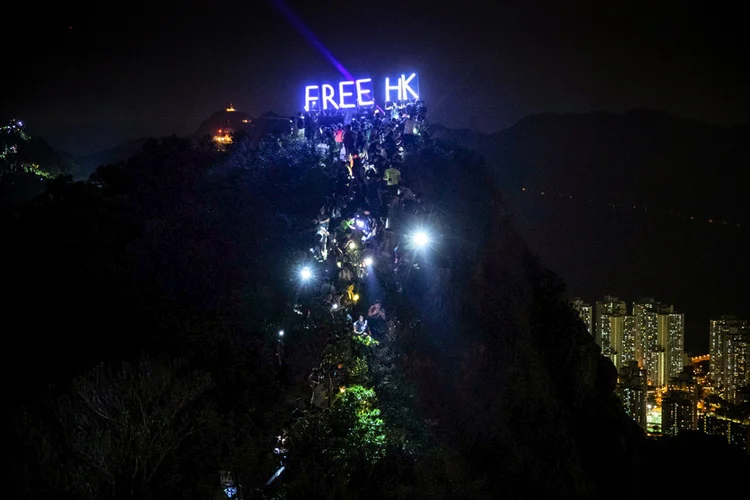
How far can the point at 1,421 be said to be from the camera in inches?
422

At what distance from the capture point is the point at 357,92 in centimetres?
2105

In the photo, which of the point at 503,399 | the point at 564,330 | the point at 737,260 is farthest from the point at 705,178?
the point at 503,399

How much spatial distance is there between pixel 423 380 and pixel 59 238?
12130 mm

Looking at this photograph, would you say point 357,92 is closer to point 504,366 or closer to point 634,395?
point 504,366

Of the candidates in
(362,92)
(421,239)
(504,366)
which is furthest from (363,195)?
(504,366)

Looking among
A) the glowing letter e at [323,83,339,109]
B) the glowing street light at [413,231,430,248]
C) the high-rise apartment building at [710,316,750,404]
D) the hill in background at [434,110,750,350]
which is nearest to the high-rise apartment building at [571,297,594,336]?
the hill in background at [434,110,750,350]

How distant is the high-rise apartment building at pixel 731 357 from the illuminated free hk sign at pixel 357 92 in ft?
164

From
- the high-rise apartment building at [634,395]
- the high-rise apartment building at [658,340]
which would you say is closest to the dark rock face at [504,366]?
the high-rise apartment building at [634,395]

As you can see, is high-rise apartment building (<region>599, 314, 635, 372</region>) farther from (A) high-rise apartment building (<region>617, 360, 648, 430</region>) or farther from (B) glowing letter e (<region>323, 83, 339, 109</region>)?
(B) glowing letter e (<region>323, 83, 339, 109</region>)

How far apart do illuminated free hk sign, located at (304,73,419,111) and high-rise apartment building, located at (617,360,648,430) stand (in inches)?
1592

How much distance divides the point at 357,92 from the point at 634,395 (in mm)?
43501

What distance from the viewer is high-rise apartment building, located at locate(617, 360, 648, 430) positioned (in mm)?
50125

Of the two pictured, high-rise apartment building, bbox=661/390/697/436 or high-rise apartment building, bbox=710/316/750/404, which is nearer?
high-rise apartment building, bbox=661/390/697/436

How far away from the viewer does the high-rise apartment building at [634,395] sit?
50.1m
